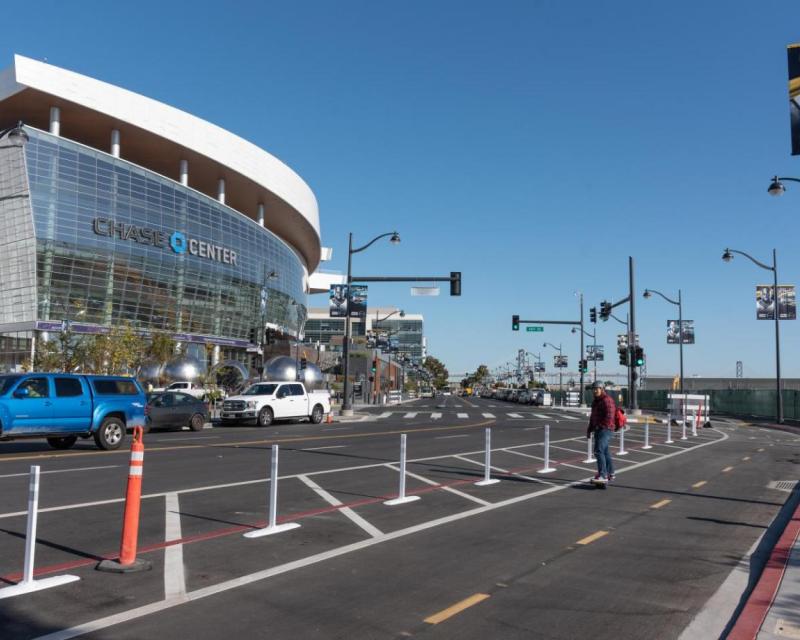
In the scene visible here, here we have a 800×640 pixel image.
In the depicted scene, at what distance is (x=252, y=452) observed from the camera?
59.5 feet

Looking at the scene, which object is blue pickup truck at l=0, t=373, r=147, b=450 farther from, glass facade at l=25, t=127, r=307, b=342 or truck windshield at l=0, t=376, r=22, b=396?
→ glass facade at l=25, t=127, r=307, b=342

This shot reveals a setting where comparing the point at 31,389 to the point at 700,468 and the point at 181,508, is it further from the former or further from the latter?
the point at 700,468

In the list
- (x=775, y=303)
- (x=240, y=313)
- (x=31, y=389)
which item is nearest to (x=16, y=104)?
(x=240, y=313)

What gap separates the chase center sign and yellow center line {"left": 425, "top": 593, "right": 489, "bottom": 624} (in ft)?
196

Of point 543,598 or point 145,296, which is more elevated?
point 145,296

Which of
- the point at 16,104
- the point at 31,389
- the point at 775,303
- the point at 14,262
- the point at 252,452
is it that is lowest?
the point at 252,452

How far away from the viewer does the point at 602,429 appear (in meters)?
12.6

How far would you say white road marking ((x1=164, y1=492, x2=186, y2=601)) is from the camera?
20.0 feet

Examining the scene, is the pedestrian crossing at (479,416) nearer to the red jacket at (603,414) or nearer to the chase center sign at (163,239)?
the red jacket at (603,414)

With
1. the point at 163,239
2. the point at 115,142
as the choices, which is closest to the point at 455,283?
the point at 163,239

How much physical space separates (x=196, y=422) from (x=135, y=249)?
3946 cm

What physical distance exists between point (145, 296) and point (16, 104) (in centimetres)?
1841

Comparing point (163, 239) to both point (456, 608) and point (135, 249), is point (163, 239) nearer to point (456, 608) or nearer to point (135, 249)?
point (135, 249)

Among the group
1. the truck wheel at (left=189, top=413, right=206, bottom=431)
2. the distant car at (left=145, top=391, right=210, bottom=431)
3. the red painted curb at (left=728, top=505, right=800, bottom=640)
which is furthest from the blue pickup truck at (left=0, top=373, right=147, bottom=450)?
the red painted curb at (left=728, top=505, right=800, bottom=640)
